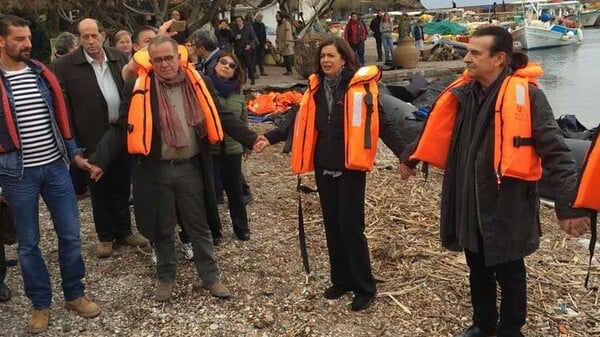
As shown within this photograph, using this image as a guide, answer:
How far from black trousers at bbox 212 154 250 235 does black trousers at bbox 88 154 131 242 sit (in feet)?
2.73

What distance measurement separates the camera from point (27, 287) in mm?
3797

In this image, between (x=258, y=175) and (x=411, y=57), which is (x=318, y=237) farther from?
(x=411, y=57)

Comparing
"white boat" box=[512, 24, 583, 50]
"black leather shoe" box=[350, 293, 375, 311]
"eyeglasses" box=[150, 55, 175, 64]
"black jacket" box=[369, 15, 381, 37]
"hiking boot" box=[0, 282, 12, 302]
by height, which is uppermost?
"eyeglasses" box=[150, 55, 175, 64]

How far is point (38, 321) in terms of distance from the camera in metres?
3.85

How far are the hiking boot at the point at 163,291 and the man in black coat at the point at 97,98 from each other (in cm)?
99

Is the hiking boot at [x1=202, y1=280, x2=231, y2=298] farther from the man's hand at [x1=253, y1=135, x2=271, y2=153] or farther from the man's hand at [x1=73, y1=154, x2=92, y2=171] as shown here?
the man's hand at [x1=73, y1=154, x2=92, y2=171]

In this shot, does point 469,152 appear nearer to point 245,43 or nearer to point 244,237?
point 244,237

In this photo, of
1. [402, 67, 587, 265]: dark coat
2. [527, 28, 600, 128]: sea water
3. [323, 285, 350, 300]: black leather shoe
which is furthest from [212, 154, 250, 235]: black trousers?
[527, 28, 600, 128]: sea water

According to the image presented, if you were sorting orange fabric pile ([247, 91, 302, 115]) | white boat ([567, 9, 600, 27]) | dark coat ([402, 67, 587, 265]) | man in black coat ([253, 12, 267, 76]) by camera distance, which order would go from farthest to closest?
white boat ([567, 9, 600, 27]) < man in black coat ([253, 12, 267, 76]) < orange fabric pile ([247, 91, 302, 115]) < dark coat ([402, 67, 587, 265])

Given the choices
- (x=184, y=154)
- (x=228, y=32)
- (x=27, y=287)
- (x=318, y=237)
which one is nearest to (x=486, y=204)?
(x=184, y=154)

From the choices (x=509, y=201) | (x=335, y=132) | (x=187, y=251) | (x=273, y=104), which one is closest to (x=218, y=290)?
(x=187, y=251)

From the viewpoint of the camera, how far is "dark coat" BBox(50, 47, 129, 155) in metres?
4.69

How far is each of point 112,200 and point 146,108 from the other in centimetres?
154

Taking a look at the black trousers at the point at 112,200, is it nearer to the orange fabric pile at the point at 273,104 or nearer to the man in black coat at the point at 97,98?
the man in black coat at the point at 97,98
